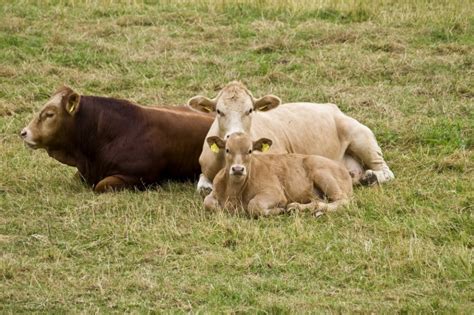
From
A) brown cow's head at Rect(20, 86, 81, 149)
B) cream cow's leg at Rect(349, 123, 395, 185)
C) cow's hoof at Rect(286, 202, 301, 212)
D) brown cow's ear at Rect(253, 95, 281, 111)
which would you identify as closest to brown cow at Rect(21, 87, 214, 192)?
brown cow's head at Rect(20, 86, 81, 149)

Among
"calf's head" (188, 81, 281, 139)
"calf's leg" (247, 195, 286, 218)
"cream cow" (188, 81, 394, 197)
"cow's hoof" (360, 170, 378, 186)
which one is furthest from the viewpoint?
"cow's hoof" (360, 170, 378, 186)

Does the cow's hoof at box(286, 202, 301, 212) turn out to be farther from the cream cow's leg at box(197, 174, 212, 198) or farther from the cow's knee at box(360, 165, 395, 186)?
the cow's knee at box(360, 165, 395, 186)

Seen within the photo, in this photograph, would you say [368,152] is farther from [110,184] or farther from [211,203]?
[110,184]

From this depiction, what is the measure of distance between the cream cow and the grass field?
303mm

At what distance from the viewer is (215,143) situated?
9.84 metres

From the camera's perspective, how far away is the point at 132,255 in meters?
8.67

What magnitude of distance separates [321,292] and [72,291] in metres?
1.61

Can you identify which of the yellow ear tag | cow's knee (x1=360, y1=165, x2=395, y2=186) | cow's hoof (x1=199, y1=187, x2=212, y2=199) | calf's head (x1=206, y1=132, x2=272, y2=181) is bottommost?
cow's knee (x1=360, y1=165, x2=395, y2=186)

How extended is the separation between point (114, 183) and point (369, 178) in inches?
88.9

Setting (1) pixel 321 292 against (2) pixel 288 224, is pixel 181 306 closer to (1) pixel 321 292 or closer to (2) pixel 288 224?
(1) pixel 321 292

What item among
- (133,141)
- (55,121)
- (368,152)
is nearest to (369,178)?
(368,152)

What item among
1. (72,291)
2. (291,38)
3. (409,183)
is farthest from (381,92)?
(72,291)

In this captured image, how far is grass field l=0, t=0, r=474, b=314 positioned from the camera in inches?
310

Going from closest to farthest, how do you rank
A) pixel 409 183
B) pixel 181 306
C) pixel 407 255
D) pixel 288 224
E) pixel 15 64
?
1. pixel 181 306
2. pixel 407 255
3. pixel 288 224
4. pixel 409 183
5. pixel 15 64
